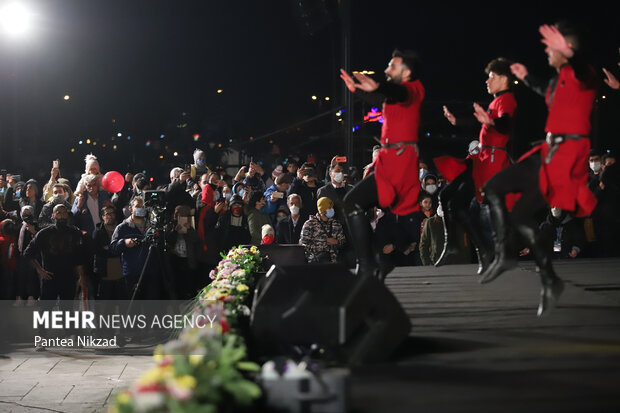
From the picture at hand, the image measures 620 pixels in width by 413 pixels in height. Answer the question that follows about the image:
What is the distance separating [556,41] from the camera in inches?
210

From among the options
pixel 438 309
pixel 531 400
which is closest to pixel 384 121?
pixel 438 309

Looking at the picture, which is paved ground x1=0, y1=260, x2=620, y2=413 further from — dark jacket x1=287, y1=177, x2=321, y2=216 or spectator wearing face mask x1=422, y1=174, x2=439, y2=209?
dark jacket x1=287, y1=177, x2=321, y2=216

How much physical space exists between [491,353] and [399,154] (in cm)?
205

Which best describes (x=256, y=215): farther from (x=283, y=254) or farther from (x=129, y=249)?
(x=129, y=249)

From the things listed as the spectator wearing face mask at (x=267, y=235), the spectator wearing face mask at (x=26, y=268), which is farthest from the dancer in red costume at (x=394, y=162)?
the spectator wearing face mask at (x=26, y=268)

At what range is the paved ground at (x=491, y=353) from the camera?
3.73m

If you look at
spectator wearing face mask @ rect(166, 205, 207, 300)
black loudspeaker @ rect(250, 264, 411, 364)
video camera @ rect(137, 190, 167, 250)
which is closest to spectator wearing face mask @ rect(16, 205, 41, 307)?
video camera @ rect(137, 190, 167, 250)

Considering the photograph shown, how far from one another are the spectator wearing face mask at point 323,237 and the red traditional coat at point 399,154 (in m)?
3.59

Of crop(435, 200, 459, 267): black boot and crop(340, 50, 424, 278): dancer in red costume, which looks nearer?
crop(340, 50, 424, 278): dancer in red costume

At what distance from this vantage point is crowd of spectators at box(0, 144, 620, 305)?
10188 mm

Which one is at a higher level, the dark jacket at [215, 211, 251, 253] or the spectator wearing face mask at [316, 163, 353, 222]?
the spectator wearing face mask at [316, 163, 353, 222]

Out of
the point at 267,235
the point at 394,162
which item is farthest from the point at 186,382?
the point at 267,235

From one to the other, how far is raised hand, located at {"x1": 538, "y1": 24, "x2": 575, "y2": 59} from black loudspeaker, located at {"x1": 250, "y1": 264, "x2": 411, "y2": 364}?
6.51 ft

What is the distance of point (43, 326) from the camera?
1141 centimetres
